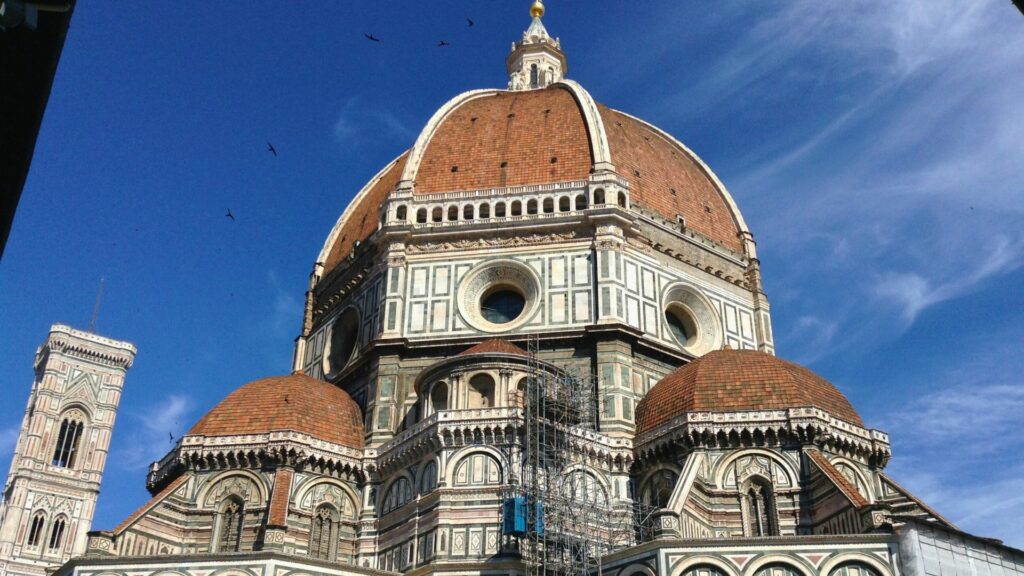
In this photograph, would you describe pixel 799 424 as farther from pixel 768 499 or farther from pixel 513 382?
pixel 513 382

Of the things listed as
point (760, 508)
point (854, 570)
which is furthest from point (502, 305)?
point (854, 570)

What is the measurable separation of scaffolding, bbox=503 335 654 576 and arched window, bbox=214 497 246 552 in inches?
316

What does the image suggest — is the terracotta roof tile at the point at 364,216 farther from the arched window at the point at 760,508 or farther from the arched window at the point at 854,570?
the arched window at the point at 854,570

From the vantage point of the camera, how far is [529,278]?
3603 cm

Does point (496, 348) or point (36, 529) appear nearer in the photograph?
point (496, 348)

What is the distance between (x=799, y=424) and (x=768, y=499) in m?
2.21

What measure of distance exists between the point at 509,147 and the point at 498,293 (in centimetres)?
678

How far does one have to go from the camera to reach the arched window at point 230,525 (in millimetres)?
30031

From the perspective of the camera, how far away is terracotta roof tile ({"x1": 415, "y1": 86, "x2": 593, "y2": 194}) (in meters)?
39.4

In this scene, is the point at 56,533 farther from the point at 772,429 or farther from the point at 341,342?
the point at 772,429

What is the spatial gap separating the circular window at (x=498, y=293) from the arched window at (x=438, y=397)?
4.04 metres

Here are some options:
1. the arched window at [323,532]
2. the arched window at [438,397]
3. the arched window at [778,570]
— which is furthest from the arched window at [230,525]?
the arched window at [778,570]

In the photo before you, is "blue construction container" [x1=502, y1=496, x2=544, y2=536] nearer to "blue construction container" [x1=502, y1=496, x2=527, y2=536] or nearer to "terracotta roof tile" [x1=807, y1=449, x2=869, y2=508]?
"blue construction container" [x1=502, y1=496, x2=527, y2=536]

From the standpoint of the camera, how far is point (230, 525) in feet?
99.8
